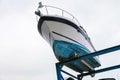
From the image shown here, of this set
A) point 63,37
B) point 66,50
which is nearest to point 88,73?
point 66,50

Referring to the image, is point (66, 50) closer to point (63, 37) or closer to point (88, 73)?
point (63, 37)

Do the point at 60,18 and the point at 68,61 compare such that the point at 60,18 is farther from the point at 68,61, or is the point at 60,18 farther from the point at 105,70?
the point at 105,70

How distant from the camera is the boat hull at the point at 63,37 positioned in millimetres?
9086

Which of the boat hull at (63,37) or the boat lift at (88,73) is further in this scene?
the boat hull at (63,37)

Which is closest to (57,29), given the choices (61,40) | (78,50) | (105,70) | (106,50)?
(61,40)

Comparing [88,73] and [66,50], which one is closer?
[66,50]

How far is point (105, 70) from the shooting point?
9805 millimetres

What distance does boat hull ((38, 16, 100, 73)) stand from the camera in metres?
9.09

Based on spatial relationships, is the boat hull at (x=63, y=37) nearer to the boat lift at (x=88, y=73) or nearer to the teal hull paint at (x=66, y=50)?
the teal hull paint at (x=66, y=50)

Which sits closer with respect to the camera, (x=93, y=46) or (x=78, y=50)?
(x=78, y=50)

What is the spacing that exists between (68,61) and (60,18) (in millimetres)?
1848

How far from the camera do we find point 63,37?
363 inches

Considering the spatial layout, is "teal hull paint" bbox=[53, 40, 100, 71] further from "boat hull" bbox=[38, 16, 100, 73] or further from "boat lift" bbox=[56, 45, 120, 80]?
"boat lift" bbox=[56, 45, 120, 80]

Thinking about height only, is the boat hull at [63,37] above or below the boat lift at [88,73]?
above
